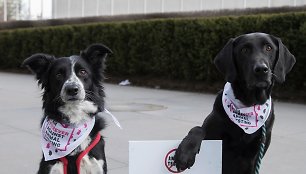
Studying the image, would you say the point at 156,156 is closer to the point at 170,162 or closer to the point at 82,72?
the point at 170,162

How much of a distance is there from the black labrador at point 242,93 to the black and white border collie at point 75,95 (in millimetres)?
→ 822

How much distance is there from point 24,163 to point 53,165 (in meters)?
1.90

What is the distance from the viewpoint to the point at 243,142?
347 cm

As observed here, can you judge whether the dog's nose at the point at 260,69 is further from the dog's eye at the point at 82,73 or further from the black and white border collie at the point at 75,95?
the dog's eye at the point at 82,73

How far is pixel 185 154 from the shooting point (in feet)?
10.9

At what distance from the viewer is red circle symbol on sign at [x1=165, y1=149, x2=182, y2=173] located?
Answer: 343 centimetres

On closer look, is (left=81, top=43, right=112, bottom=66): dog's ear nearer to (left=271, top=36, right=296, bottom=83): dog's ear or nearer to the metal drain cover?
(left=271, top=36, right=296, bottom=83): dog's ear

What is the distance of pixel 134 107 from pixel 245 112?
613cm

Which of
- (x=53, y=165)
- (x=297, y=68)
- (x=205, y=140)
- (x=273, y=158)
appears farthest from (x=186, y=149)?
(x=297, y=68)

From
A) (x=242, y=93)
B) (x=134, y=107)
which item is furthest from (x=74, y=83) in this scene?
(x=134, y=107)

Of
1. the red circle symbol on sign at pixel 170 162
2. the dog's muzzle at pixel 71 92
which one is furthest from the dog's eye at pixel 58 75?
the red circle symbol on sign at pixel 170 162

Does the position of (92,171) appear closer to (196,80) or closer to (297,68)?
(297,68)

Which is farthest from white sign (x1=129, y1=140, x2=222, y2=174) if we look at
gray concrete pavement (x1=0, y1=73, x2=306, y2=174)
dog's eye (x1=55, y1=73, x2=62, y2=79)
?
gray concrete pavement (x1=0, y1=73, x2=306, y2=174)

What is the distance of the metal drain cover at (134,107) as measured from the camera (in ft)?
30.2
